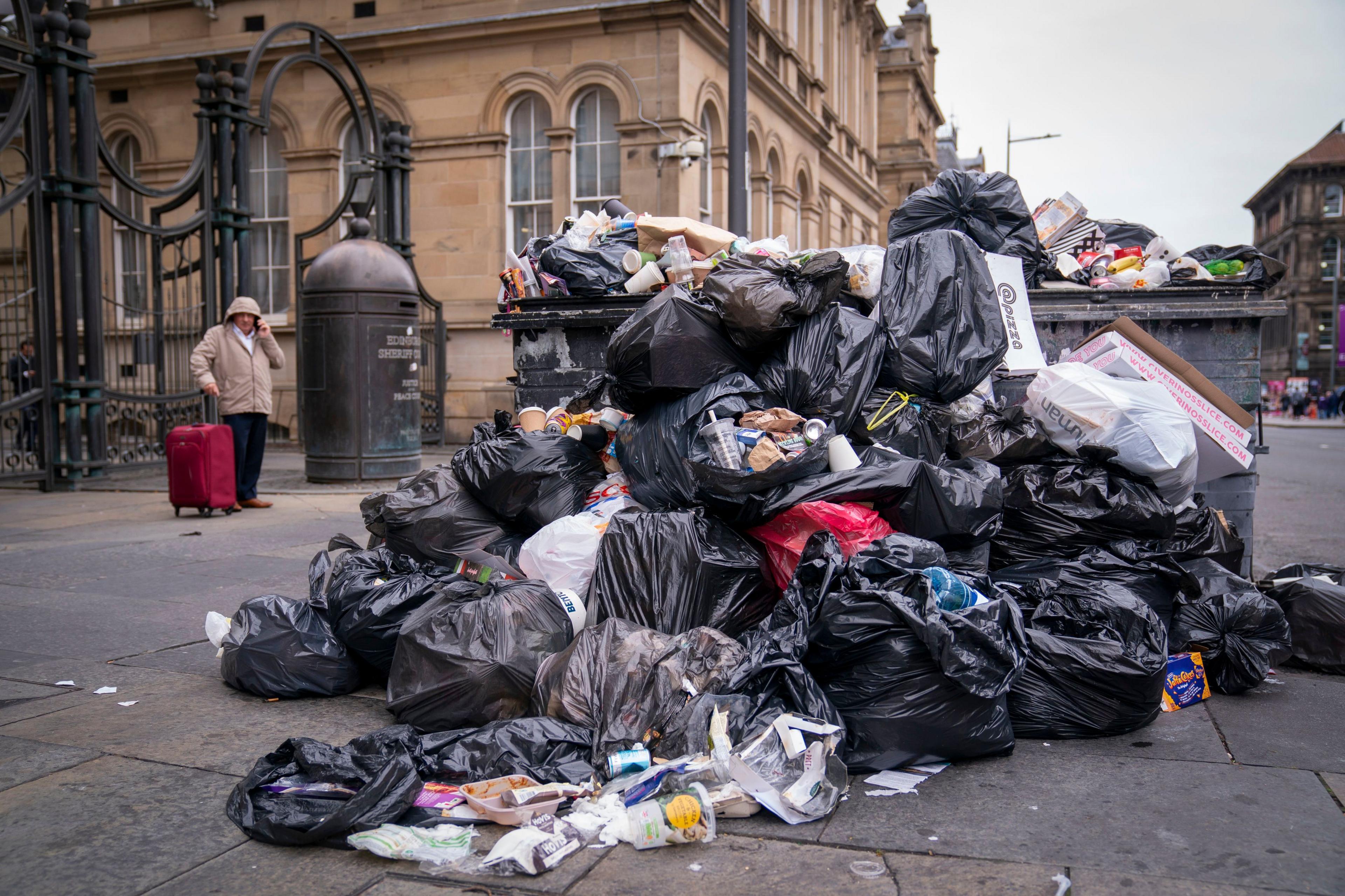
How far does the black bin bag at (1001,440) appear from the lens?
3.90 m

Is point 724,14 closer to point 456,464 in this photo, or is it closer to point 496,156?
point 496,156

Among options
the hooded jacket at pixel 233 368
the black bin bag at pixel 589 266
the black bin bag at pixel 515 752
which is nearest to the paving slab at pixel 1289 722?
the black bin bag at pixel 515 752

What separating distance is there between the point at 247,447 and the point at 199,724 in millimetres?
5064

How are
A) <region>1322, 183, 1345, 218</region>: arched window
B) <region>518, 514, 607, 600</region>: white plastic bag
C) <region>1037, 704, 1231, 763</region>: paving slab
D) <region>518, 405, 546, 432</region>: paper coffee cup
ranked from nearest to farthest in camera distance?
<region>1037, 704, 1231, 763</region>: paving slab < <region>518, 514, 607, 600</region>: white plastic bag < <region>518, 405, 546, 432</region>: paper coffee cup < <region>1322, 183, 1345, 218</region>: arched window

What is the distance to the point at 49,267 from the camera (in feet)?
28.8

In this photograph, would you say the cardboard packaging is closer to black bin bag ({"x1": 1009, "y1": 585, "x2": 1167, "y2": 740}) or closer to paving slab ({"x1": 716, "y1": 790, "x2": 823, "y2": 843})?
black bin bag ({"x1": 1009, "y1": 585, "x2": 1167, "y2": 740})

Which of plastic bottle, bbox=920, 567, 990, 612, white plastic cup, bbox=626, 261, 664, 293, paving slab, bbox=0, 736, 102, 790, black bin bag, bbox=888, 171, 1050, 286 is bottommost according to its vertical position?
paving slab, bbox=0, 736, 102, 790

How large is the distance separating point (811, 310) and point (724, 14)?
43.0ft

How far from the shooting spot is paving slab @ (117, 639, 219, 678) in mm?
3750

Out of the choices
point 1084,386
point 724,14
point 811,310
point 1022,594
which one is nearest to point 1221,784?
point 1022,594

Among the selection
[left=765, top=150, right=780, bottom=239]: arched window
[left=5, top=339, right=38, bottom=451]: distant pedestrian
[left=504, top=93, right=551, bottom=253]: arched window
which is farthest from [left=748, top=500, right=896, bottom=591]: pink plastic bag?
[left=765, top=150, right=780, bottom=239]: arched window

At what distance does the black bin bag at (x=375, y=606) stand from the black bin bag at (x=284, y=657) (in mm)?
69

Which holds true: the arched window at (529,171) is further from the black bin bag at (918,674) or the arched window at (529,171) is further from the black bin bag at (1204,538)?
the black bin bag at (918,674)

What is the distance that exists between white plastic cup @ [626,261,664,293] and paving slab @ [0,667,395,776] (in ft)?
8.05
